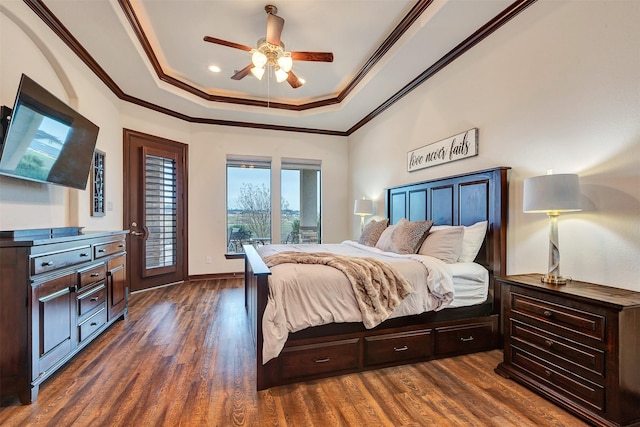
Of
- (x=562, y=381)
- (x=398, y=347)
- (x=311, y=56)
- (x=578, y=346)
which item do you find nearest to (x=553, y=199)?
(x=578, y=346)

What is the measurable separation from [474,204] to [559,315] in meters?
1.31

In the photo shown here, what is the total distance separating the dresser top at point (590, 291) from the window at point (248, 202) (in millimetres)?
4412

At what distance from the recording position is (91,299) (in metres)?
2.57

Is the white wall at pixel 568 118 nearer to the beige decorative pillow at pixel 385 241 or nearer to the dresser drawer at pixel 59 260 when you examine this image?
the beige decorative pillow at pixel 385 241

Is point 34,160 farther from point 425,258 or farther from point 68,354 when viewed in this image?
point 425,258

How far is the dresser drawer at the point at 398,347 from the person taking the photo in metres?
2.22

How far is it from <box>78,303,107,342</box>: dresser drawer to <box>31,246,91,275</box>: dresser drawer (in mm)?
526

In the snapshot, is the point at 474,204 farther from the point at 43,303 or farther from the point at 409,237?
the point at 43,303

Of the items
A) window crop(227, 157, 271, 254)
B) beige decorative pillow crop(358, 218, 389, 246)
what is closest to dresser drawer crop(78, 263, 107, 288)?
window crop(227, 157, 271, 254)

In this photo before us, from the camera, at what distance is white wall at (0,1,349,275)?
234cm

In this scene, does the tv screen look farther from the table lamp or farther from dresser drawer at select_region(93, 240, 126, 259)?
the table lamp

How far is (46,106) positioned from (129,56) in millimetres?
1315

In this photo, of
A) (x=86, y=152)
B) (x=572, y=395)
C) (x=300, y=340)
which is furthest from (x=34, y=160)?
(x=572, y=395)

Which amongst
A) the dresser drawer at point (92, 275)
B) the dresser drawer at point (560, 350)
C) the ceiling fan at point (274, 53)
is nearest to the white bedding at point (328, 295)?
the dresser drawer at point (560, 350)
